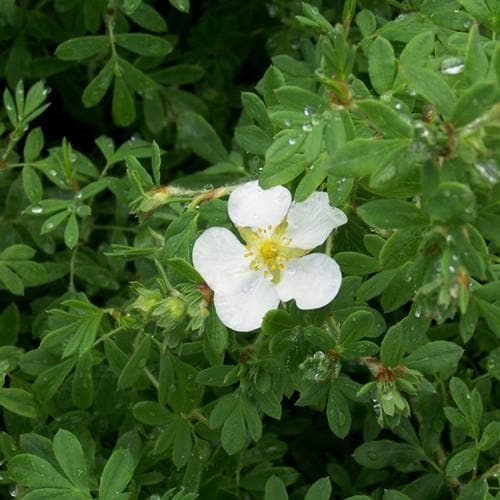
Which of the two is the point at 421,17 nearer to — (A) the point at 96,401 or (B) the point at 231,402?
(B) the point at 231,402

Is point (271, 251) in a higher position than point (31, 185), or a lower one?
higher

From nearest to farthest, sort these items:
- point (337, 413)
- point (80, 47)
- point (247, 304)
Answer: point (247, 304) < point (337, 413) < point (80, 47)

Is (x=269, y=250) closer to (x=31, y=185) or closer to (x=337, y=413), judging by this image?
(x=337, y=413)

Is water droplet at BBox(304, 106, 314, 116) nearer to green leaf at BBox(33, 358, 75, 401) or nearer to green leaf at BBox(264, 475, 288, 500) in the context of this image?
green leaf at BBox(264, 475, 288, 500)

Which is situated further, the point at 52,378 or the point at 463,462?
the point at 52,378

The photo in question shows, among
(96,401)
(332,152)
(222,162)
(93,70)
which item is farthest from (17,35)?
(332,152)

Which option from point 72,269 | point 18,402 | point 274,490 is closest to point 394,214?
point 274,490

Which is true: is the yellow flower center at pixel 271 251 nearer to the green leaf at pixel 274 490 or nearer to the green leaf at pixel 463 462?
the green leaf at pixel 274 490

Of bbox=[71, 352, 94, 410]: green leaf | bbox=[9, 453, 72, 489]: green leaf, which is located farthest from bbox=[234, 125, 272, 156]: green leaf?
bbox=[9, 453, 72, 489]: green leaf

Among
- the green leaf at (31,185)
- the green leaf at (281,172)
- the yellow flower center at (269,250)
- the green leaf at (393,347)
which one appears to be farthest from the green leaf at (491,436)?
the green leaf at (31,185)
